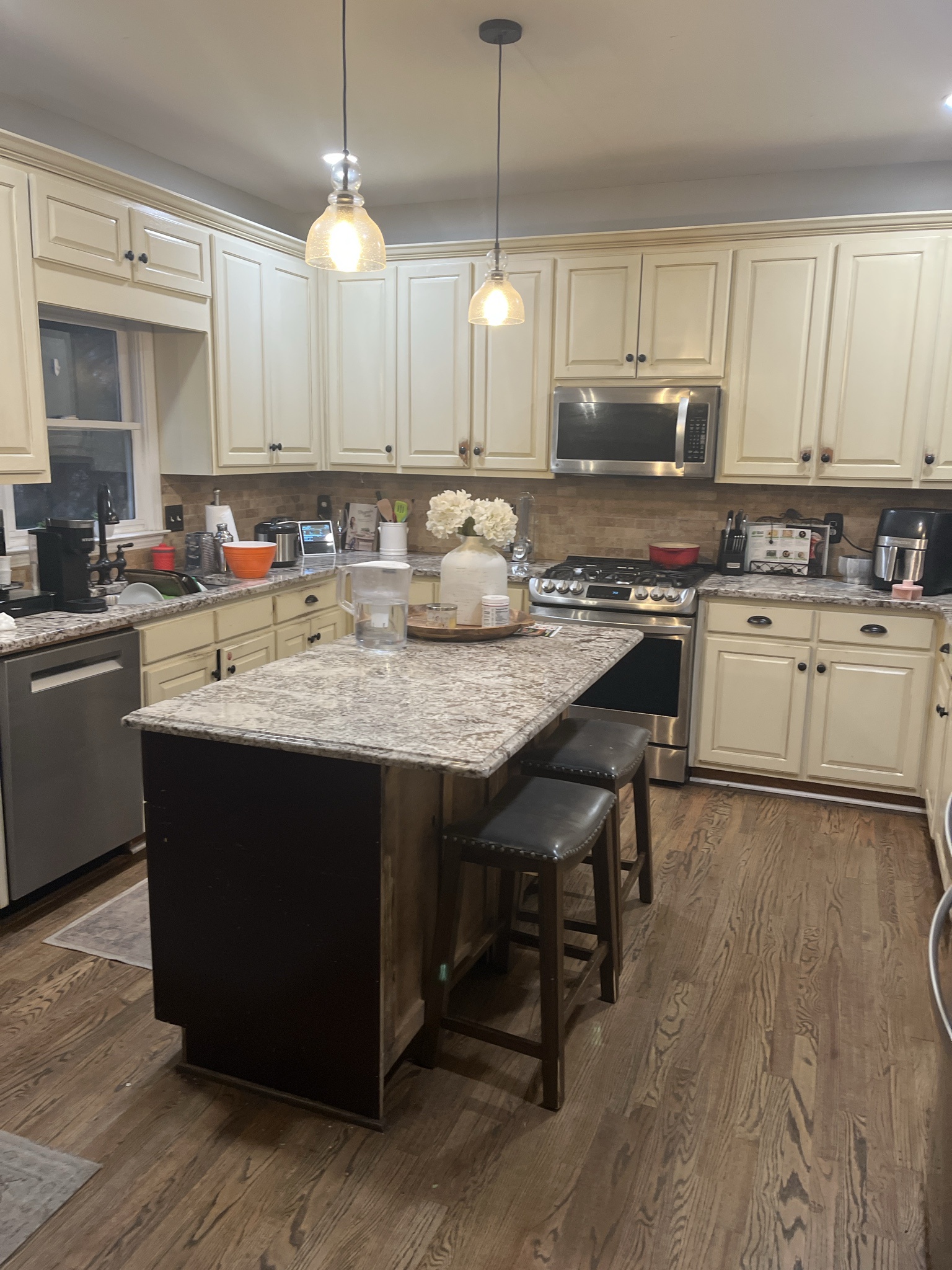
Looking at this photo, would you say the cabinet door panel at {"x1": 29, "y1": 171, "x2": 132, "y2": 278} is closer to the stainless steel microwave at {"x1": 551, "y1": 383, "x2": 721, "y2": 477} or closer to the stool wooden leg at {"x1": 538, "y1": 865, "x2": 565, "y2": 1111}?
the stainless steel microwave at {"x1": 551, "y1": 383, "x2": 721, "y2": 477}

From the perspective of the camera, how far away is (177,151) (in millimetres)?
3887

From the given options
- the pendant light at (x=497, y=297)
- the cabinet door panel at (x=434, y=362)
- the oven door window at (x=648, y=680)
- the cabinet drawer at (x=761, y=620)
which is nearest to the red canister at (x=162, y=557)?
the cabinet door panel at (x=434, y=362)

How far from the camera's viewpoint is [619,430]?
13.8 ft

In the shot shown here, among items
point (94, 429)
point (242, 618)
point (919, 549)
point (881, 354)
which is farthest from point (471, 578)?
point (881, 354)

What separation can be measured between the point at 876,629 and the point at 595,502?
156 cm

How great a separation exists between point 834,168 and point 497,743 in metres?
3.55

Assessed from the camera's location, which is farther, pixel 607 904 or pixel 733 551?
pixel 733 551

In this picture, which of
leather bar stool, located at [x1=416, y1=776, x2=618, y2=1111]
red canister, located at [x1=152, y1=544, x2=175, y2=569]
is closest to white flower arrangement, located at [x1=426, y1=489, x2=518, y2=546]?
leather bar stool, located at [x1=416, y1=776, x2=618, y2=1111]

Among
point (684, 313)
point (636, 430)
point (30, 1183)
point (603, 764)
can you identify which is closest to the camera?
point (30, 1183)

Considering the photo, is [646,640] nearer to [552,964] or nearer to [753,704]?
[753,704]

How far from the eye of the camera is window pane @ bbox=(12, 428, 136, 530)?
3.53 metres

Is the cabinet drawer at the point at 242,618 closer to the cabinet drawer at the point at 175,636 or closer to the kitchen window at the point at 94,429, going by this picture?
the cabinet drawer at the point at 175,636

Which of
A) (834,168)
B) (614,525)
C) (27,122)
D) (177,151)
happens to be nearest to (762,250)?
(834,168)

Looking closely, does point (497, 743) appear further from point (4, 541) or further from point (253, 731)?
point (4, 541)
